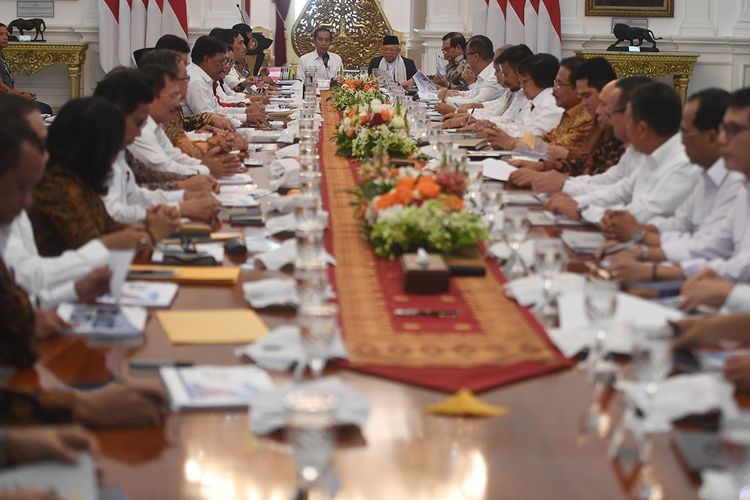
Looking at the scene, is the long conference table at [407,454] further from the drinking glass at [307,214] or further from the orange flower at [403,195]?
the orange flower at [403,195]

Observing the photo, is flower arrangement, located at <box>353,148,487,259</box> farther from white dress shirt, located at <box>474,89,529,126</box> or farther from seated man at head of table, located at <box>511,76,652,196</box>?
white dress shirt, located at <box>474,89,529,126</box>

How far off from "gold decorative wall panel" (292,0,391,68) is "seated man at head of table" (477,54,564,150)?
7284 millimetres

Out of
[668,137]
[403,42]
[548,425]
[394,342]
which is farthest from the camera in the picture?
[403,42]

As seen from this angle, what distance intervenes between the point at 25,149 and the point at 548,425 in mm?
1304

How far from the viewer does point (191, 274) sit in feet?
9.70

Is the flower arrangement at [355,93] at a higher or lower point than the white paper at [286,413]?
higher

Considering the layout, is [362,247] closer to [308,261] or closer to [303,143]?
[308,261]

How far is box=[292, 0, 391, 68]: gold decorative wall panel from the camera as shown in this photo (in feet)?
47.0

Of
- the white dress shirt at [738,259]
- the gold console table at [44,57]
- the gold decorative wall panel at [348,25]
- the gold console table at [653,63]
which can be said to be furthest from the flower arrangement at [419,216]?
the gold decorative wall panel at [348,25]

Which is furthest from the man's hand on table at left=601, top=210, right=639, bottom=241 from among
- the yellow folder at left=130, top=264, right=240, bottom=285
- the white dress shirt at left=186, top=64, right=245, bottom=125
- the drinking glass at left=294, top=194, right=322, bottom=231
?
the white dress shirt at left=186, top=64, right=245, bottom=125

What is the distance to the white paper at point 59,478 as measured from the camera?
1604 millimetres

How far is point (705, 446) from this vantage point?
5.88ft

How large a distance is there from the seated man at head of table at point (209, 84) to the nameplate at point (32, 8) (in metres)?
4.02

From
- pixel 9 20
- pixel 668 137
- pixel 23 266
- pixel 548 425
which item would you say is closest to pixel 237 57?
pixel 9 20
